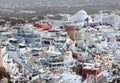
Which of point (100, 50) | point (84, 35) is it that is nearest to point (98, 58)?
point (100, 50)

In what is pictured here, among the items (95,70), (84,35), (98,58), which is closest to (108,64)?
(98,58)

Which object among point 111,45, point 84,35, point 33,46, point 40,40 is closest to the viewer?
point 33,46

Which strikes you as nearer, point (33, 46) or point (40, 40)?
point (33, 46)

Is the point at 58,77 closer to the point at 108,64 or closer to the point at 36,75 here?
the point at 36,75

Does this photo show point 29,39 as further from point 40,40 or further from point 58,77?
point 58,77

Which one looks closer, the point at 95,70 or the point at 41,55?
the point at 95,70

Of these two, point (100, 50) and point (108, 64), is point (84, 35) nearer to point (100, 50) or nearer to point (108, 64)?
point (100, 50)

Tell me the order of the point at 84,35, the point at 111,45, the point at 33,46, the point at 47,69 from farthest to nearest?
1. the point at 84,35
2. the point at 111,45
3. the point at 33,46
4. the point at 47,69

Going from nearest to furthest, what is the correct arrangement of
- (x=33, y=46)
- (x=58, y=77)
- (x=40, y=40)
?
(x=58, y=77) < (x=33, y=46) < (x=40, y=40)

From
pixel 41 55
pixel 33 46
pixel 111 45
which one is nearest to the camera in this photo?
pixel 41 55
